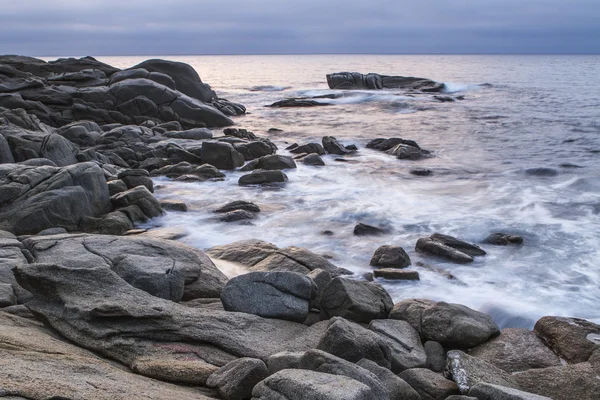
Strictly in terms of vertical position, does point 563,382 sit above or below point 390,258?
above

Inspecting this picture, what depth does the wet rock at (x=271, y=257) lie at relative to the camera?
7.55 m

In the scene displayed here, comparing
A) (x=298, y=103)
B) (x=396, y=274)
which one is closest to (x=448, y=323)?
(x=396, y=274)

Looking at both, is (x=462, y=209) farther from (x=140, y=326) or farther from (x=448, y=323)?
(x=140, y=326)

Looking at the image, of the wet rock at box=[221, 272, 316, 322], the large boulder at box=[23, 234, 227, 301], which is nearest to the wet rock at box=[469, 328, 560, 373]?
the wet rock at box=[221, 272, 316, 322]

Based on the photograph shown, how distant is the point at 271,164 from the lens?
16047 millimetres

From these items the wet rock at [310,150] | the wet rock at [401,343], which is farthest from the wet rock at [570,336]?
the wet rock at [310,150]

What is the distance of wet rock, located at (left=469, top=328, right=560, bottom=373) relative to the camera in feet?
18.7

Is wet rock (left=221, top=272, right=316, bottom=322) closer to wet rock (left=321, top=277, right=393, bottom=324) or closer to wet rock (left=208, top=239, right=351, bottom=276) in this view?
wet rock (left=321, top=277, right=393, bottom=324)

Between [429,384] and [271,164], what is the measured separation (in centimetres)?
1173

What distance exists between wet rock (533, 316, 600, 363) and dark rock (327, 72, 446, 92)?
43.0 metres

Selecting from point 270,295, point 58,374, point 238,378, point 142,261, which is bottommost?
point 270,295

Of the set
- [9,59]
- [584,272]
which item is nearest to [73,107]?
[9,59]

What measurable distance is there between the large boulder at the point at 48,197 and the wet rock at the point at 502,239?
6.99 metres

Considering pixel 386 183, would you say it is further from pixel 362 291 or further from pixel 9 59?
pixel 9 59
